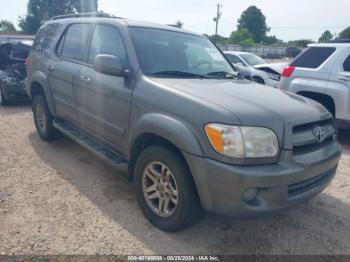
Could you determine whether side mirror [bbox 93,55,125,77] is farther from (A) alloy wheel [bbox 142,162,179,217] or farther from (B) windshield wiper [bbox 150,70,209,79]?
(A) alloy wheel [bbox 142,162,179,217]

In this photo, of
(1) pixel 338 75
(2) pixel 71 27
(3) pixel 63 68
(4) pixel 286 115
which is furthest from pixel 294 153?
(1) pixel 338 75

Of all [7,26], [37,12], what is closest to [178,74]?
[7,26]

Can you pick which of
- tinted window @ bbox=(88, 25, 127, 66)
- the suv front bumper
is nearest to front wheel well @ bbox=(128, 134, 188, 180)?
the suv front bumper

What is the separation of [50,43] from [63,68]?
0.84 m

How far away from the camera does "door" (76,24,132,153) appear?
319 centimetres

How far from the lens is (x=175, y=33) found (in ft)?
12.5

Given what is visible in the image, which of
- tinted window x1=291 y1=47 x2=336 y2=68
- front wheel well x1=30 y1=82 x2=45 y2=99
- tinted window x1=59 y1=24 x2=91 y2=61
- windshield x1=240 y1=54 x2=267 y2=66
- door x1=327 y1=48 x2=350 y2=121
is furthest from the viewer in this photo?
windshield x1=240 y1=54 x2=267 y2=66

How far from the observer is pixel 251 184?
2.28 meters

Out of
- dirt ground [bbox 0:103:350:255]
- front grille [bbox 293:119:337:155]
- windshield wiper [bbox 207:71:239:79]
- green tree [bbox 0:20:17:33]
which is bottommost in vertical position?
dirt ground [bbox 0:103:350:255]

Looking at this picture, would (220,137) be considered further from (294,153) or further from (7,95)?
(7,95)

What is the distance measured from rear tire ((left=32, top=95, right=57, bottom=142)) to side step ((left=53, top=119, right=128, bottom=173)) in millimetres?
244

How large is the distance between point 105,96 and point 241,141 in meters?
1.69

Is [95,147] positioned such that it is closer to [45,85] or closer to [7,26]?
[45,85]

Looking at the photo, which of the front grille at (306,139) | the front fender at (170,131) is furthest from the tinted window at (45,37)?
the front grille at (306,139)
